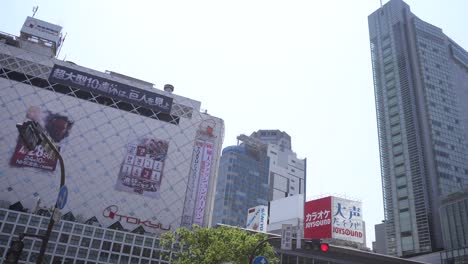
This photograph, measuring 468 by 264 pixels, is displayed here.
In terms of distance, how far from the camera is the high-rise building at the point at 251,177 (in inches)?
5244

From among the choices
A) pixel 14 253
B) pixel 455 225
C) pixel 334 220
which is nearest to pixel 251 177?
pixel 334 220

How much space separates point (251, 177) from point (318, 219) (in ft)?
233

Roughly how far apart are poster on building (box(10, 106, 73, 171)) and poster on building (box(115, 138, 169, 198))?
9.75 meters

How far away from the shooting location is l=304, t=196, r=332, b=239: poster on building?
67.9m

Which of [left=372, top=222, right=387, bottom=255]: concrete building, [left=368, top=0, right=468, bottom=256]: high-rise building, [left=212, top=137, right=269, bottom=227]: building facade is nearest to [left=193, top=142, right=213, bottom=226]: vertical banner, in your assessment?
[left=368, top=0, right=468, bottom=256]: high-rise building

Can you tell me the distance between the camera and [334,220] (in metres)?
67.8

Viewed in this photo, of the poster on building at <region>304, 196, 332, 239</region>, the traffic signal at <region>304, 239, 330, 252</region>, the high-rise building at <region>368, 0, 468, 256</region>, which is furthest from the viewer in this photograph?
the high-rise building at <region>368, 0, 468, 256</region>

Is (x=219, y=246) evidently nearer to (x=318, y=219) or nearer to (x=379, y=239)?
(x=318, y=219)

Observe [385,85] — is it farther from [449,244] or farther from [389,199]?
[449,244]

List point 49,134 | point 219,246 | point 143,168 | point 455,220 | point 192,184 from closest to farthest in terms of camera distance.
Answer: point 219,246 < point 49,134 < point 143,168 < point 192,184 < point 455,220

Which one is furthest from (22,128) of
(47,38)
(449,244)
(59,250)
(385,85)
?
(385,85)

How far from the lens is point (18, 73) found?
59.4m

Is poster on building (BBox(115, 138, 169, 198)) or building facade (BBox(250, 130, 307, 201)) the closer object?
poster on building (BBox(115, 138, 169, 198))

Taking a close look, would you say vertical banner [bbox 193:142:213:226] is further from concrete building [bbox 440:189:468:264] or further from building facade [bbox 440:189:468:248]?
building facade [bbox 440:189:468:248]
